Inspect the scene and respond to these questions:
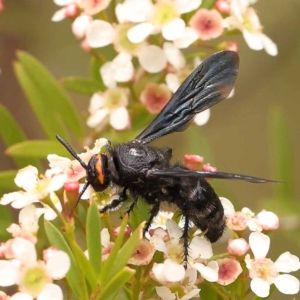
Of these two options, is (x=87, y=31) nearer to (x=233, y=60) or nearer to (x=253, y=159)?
(x=233, y=60)

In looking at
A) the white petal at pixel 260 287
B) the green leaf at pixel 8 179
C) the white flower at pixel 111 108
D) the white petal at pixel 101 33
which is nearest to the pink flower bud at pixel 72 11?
the white petal at pixel 101 33

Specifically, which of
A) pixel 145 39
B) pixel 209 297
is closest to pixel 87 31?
pixel 145 39

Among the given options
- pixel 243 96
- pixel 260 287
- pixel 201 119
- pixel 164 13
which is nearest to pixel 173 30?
pixel 164 13

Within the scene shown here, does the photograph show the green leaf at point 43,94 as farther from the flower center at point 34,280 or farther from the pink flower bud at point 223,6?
the flower center at point 34,280

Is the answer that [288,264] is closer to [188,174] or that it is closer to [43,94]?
[188,174]

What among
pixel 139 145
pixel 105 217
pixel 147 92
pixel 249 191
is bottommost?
pixel 249 191

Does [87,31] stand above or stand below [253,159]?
above

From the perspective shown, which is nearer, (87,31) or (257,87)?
A: (87,31)
